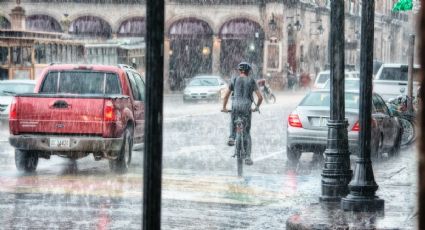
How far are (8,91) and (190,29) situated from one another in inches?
1429

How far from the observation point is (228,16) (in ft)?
201

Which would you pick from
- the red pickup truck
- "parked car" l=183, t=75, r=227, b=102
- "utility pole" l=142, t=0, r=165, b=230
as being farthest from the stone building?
"utility pole" l=142, t=0, r=165, b=230

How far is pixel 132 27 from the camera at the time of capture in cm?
6072

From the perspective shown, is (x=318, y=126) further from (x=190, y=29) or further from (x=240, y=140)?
(x=190, y=29)

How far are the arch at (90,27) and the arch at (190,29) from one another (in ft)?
14.1

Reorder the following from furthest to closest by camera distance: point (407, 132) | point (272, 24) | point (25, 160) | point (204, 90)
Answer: point (272, 24)
point (204, 90)
point (407, 132)
point (25, 160)

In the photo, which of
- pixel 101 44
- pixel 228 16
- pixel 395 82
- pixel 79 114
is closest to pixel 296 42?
pixel 228 16

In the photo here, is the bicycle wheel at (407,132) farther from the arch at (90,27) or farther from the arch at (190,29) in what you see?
the arch at (90,27)

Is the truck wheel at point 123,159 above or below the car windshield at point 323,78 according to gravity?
below

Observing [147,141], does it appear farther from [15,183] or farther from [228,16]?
[228,16]

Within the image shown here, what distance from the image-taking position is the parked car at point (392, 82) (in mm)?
28464

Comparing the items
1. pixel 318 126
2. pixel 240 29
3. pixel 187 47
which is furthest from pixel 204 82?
pixel 318 126

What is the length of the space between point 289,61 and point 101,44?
23514mm

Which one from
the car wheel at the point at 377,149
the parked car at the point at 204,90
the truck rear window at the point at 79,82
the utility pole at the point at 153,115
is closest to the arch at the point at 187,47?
the parked car at the point at 204,90
